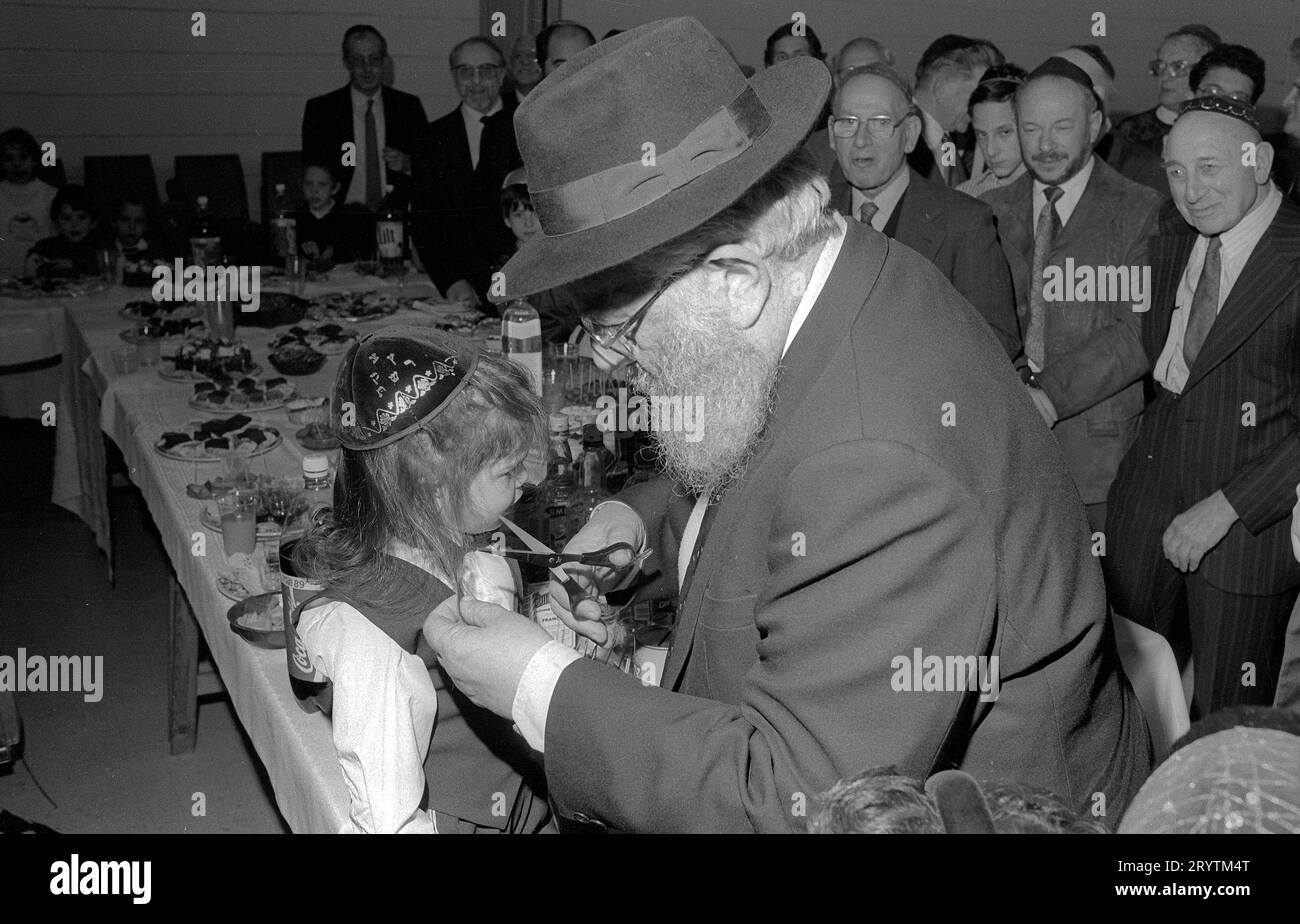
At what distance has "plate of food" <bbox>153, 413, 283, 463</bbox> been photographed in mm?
3312

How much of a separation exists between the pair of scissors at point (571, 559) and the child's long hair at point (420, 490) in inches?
5.7

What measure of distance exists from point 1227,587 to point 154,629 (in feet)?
12.0

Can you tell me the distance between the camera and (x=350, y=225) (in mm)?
6410

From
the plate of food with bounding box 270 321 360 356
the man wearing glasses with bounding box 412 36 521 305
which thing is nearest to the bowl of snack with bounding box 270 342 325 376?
the plate of food with bounding box 270 321 360 356

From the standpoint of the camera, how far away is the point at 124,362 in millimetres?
4180

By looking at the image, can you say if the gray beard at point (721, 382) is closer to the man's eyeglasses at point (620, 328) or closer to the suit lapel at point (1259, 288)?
the man's eyeglasses at point (620, 328)

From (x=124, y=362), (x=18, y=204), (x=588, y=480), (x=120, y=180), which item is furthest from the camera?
(x=120, y=180)

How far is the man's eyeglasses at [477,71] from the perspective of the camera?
6.30m

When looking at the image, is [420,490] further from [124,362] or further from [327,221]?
[327,221]

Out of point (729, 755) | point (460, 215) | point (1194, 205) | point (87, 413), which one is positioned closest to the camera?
point (729, 755)

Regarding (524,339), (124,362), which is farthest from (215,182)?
(524,339)

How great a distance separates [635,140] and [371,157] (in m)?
6.22

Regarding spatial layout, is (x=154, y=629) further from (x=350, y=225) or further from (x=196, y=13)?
(x=196, y=13)
